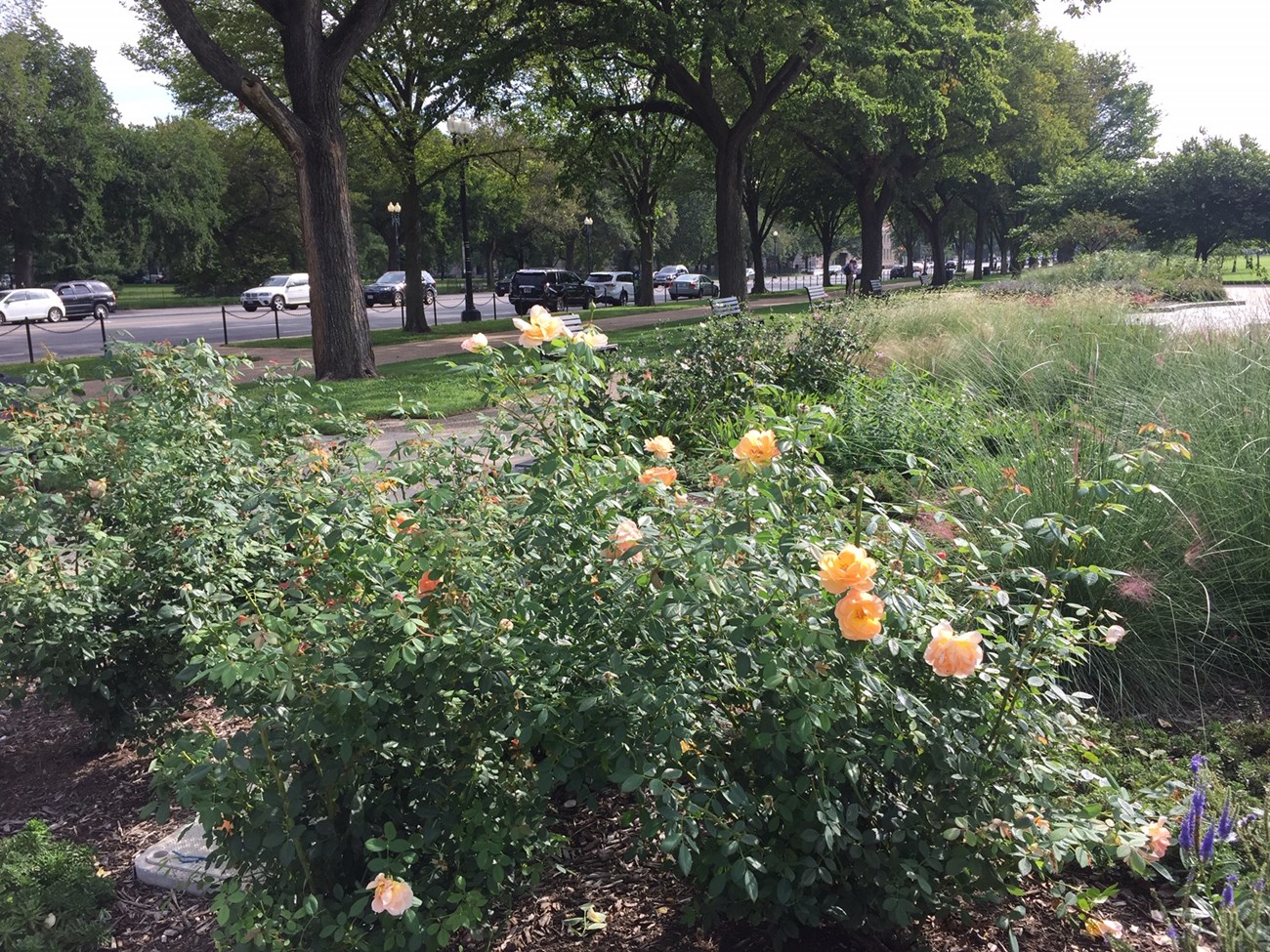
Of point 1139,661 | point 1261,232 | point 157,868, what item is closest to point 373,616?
point 157,868

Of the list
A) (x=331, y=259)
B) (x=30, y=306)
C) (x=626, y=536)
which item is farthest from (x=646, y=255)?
(x=626, y=536)

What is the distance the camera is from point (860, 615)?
2012 mm

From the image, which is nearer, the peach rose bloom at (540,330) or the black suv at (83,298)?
the peach rose bloom at (540,330)

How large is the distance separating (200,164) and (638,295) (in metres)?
31.1

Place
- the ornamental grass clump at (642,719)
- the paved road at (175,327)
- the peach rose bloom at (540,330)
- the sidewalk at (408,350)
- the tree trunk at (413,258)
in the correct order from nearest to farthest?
the ornamental grass clump at (642,719) → the peach rose bloom at (540,330) → the sidewalk at (408,350) → the paved road at (175,327) → the tree trunk at (413,258)

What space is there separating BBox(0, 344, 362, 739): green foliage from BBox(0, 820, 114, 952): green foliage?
0.59 m

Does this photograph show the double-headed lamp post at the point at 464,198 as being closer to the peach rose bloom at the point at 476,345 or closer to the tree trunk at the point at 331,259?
Result: the tree trunk at the point at 331,259

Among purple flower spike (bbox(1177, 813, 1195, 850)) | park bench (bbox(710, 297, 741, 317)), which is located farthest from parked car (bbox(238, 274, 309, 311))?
purple flower spike (bbox(1177, 813, 1195, 850))

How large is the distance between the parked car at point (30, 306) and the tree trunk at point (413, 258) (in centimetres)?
1616

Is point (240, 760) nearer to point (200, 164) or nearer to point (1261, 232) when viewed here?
point (1261, 232)

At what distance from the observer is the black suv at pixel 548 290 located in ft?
118

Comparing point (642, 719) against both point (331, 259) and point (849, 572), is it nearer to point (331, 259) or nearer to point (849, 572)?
point (849, 572)

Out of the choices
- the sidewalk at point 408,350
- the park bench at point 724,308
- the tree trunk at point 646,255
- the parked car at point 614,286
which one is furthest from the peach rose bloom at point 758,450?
the parked car at point 614,286

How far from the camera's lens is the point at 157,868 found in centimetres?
317
